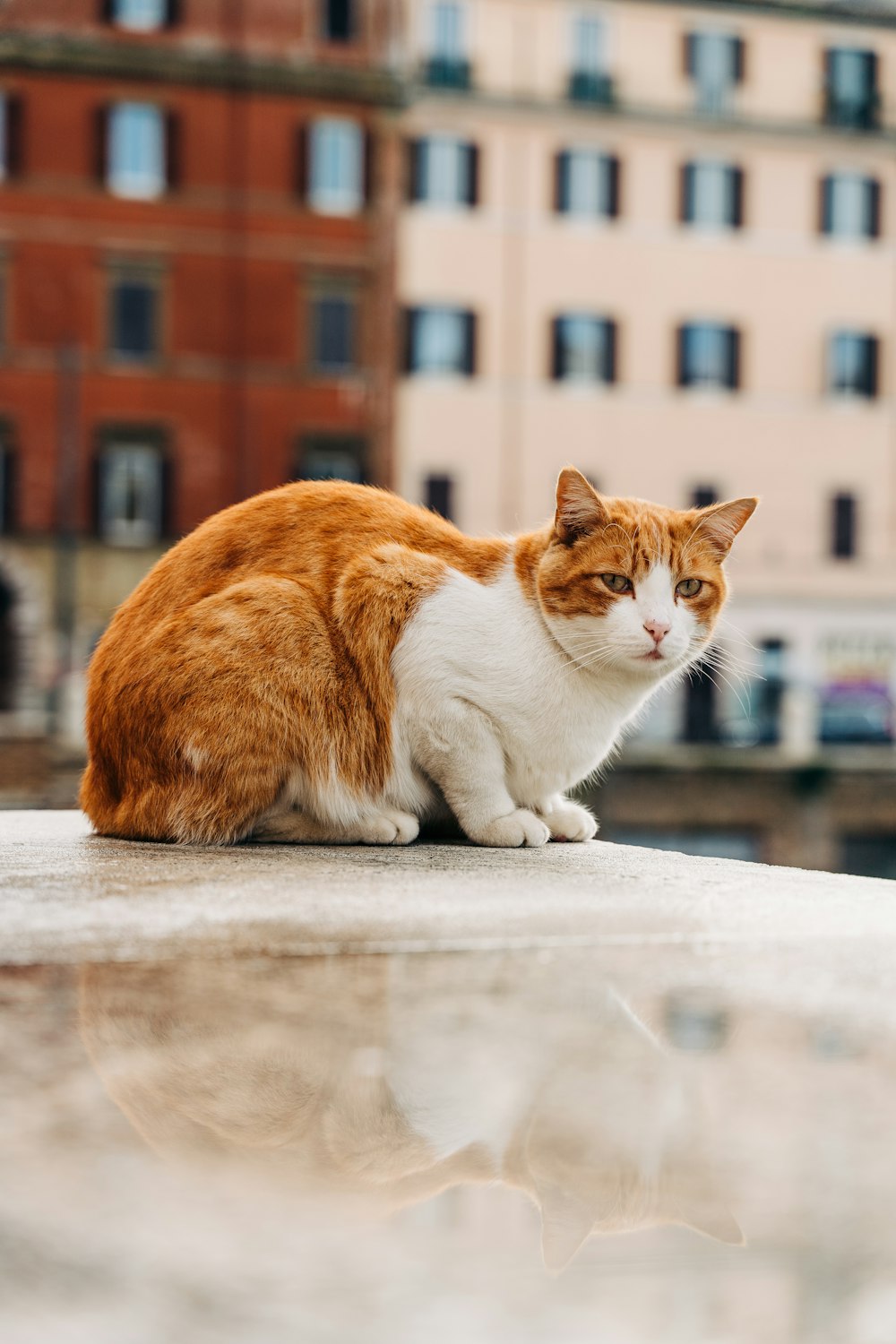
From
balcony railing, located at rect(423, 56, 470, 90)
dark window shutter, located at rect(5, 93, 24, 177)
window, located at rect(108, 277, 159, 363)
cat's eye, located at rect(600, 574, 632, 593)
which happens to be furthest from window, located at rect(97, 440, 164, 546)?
cat's eye, located at rect(600, 574, 632, 593)

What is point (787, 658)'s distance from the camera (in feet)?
79.9

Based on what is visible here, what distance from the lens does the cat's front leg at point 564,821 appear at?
361 cm

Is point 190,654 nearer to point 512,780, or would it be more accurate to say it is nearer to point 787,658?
point 512,780

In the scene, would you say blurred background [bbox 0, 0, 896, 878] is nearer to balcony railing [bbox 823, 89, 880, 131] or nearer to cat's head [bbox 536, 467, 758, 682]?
balcony railing [bbox 823, 89, 880, 131]

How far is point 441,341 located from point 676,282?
380cm

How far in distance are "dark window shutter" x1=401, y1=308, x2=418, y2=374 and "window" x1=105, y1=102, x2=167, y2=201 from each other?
4.04m

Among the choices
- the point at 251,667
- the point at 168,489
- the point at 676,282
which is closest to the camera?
the point at 251,667

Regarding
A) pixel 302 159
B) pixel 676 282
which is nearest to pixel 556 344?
pixel 676 282

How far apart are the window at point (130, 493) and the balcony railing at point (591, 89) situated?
332 inches

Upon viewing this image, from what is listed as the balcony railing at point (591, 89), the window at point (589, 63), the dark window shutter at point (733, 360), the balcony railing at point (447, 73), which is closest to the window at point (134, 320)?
the balcony railing at point (447, 73)

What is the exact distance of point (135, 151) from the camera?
75.8ft

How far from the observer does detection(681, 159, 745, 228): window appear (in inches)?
968

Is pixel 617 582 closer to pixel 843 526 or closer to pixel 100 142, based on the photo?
pixel 100 142

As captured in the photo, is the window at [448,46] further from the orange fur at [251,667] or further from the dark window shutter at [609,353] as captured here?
the orange fur at [251,667]
